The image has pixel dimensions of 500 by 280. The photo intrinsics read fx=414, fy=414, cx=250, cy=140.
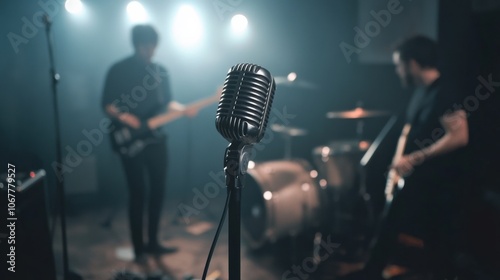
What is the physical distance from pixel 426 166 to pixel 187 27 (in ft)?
12.9

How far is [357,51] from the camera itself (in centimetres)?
480

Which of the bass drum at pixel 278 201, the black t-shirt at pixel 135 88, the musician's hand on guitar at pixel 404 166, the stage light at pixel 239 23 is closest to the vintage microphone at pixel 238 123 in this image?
the musician's hand on guitar at pixel 404 166

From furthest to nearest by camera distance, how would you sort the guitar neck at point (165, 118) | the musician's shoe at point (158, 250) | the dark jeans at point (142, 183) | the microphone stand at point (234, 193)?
1. the musician's shoe at point (158, 250)
2. the guitar neck at point (165, 118)
3. the dark jeans at point (142, 183)
4. the microphone stand at point (234, 193)

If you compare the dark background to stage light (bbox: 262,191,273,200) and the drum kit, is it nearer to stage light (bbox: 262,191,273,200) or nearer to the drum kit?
the drum kit

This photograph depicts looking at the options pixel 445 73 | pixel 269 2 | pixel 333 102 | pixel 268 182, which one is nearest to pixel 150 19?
pixel 269 2

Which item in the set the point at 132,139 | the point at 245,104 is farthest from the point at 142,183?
the point at 245,104

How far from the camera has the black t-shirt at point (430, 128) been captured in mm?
2770

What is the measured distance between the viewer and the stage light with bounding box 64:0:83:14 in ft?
16.6

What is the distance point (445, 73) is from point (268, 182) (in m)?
1.75

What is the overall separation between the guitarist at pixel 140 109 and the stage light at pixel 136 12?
219 centimetres

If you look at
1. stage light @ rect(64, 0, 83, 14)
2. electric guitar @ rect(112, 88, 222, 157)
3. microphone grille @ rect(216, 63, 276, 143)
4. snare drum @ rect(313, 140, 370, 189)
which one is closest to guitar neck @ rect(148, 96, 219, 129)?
electric guitar @ rect(112, 88, 222, 157)

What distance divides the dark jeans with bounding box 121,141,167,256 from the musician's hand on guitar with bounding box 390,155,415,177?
191 centimetres

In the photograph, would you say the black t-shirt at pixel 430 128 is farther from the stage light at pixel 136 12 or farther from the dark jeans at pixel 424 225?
Answer: the stage light at pixel 136 12

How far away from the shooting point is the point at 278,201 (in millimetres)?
3488
